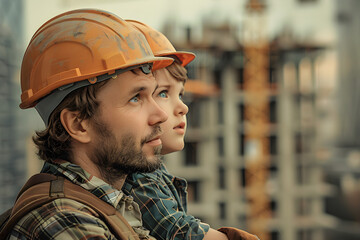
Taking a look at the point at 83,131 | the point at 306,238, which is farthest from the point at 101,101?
the point at 306,238

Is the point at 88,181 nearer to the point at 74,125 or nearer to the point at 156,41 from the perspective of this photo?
the point at 74,125

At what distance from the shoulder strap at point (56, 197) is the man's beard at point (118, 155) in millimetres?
137

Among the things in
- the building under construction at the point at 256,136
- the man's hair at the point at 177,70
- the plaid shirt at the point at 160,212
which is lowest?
the building under construction at the point at 256,136

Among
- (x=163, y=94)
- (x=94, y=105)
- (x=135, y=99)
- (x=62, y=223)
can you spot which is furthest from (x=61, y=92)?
(x=163, y=94)

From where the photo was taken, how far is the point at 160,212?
161 cm

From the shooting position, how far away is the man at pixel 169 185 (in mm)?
1582

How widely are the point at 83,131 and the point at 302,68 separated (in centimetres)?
2322

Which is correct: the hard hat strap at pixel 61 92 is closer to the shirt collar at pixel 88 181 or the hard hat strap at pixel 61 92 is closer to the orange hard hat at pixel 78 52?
the orange hard hat at pixel 78 52

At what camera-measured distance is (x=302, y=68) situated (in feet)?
77.4

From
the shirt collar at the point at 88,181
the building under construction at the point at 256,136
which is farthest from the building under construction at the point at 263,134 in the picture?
the shirt collar at the point at 88,181

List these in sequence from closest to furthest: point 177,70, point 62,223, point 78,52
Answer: point 62,223, point 78,52, point 177,70

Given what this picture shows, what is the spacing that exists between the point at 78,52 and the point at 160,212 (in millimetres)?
635

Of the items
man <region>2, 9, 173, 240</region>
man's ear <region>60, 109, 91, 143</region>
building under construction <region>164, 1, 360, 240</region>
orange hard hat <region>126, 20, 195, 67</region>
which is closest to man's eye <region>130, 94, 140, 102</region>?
man <region>2, 9, 173, 240</region>

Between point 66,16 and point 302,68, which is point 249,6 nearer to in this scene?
point 302,68
